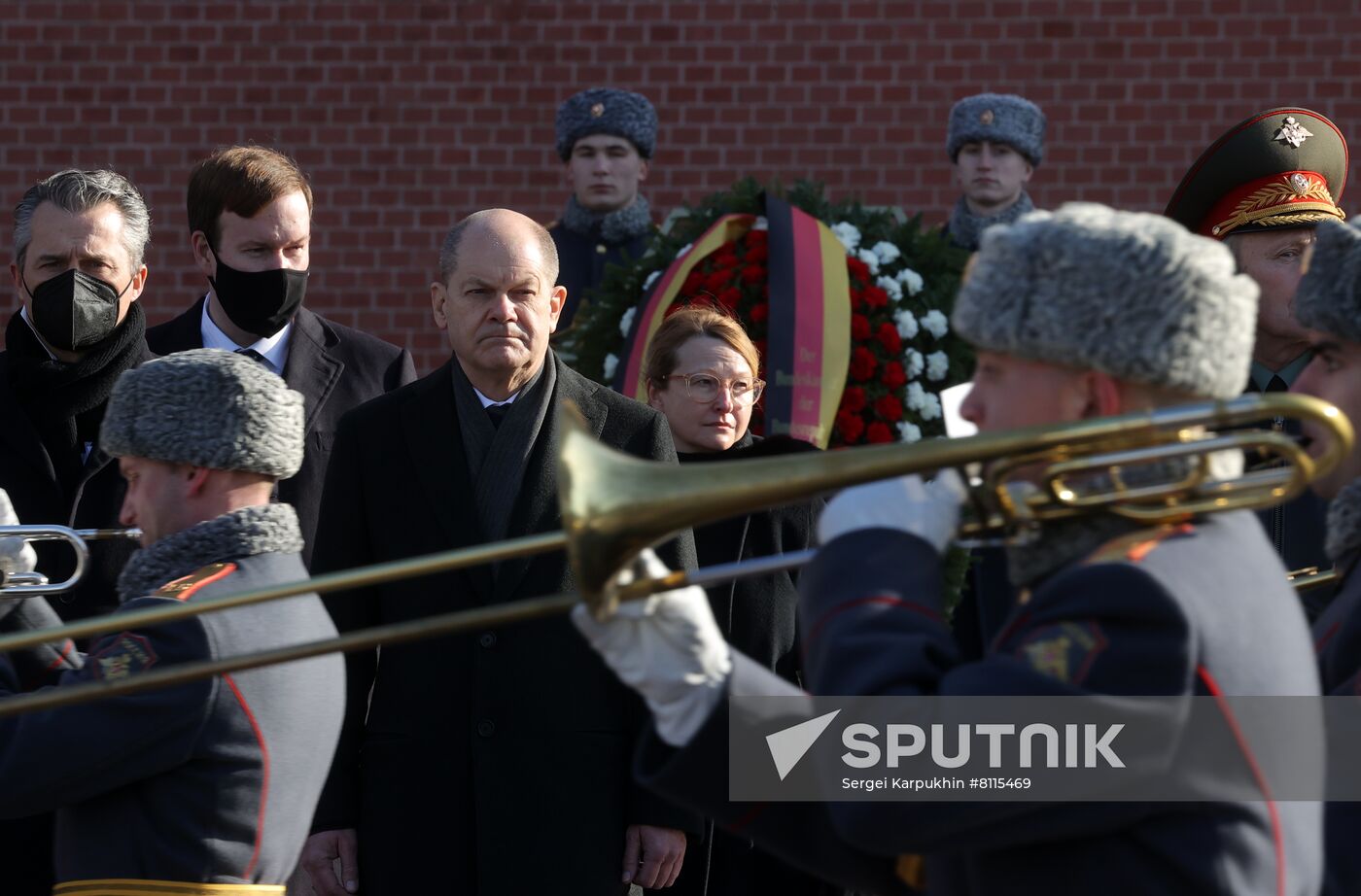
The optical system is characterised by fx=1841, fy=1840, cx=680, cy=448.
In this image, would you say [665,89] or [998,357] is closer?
[998,357]

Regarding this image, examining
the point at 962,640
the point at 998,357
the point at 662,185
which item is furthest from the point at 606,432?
the point at 662,185

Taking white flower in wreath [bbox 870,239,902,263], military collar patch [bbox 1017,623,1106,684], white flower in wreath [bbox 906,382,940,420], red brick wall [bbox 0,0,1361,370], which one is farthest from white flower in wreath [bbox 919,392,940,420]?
military collar patch [bbox 1017,623,1106,684]

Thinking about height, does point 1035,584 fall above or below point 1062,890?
above

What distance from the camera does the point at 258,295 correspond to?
488 centimetres

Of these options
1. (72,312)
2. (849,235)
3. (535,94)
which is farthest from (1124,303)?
(535,94)

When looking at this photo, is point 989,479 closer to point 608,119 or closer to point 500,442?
point 500,442

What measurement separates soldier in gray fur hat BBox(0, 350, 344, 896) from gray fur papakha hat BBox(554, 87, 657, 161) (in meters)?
3.86

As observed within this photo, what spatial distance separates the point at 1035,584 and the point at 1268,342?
2.63 m

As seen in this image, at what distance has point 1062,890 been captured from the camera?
2.03 meters

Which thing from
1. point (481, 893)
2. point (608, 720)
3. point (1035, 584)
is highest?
point (1035, 584)

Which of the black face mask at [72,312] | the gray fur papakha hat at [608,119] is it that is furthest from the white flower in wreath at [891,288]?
the black face mask at [72,312]

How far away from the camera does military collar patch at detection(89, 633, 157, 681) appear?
2.82 meters

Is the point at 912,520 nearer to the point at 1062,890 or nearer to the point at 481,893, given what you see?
the point at 1062,890

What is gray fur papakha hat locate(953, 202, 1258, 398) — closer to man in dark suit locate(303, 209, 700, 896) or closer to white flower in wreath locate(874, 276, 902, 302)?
man in dark suit locate(303, 209, 700, 896)
